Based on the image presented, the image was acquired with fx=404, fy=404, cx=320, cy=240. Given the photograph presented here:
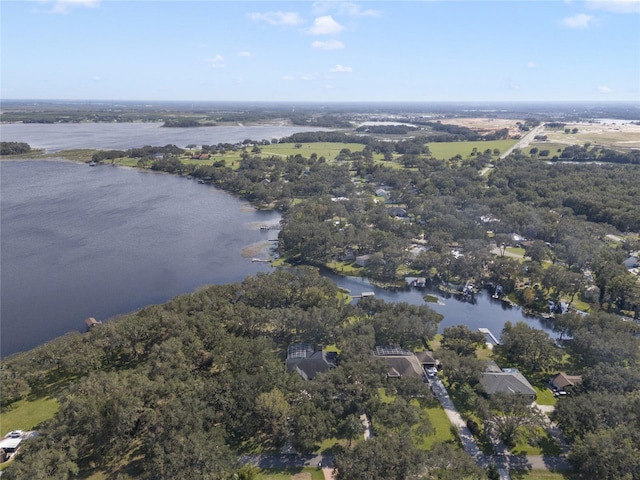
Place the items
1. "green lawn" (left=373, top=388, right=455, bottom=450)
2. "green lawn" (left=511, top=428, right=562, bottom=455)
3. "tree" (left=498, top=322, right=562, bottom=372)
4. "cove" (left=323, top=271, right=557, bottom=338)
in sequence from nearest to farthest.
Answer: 1. "green lawn" (left=511, top=428, right=562, bottom=455)
2. "green lawn" (left=373, top=388, right=455, bottom=450)
3. "tree" (left=498, top=322, right=562, bottom=372)
4. "cove" (left=323, top=271, right=557, bottom=338)

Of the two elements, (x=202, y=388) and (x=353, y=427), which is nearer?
(x=353, y=427)

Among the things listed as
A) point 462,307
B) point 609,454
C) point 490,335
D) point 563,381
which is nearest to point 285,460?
point 609,454

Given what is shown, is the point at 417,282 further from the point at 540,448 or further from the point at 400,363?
the point at 540,448

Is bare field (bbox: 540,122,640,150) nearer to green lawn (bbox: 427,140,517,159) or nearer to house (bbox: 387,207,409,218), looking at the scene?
green lawn (bbox: 427,140,517,159)

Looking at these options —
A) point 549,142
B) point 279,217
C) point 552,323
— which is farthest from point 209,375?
point 549,142

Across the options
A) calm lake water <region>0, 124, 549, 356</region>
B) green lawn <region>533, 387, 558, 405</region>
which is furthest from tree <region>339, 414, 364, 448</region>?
calm lake water <region>0, 124, 549, 356</region>

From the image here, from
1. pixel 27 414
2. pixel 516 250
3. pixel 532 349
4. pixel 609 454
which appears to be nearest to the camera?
pixel 609 454

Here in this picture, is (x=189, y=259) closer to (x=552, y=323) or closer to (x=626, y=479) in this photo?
(x=552, y=323)
